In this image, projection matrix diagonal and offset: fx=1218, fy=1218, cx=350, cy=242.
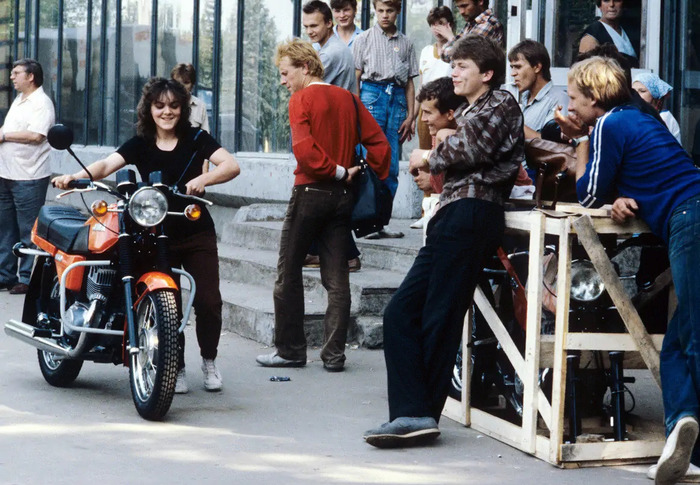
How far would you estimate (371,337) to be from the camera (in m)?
8.66

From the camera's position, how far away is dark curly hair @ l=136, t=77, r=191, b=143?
693 centimetres

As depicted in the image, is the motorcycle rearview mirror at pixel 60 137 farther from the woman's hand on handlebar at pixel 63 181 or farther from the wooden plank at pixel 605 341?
the wooden plank at pixel 605 341

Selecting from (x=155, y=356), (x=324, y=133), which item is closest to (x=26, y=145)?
(x=324, y=133)

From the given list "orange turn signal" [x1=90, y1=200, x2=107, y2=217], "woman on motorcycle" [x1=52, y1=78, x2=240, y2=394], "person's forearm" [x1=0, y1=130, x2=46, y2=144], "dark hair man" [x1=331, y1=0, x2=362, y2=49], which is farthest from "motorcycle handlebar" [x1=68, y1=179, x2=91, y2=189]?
"person's forearm" [x1=0, y1=130, x2=46, y2=144]

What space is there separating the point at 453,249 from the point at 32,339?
264 cm

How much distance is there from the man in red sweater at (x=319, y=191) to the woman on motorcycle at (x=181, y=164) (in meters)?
0.65

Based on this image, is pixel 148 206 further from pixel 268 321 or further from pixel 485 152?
pixel 268 321

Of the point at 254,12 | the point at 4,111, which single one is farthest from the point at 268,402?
the point at 4,111

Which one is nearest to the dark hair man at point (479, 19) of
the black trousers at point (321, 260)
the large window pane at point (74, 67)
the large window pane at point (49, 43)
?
the black trousers at point (321, 260)

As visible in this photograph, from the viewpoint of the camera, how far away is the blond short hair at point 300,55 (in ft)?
25.1

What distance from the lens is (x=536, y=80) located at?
803 cm

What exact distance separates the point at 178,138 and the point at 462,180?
6.38 feet

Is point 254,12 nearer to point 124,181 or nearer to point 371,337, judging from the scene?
point 371,337

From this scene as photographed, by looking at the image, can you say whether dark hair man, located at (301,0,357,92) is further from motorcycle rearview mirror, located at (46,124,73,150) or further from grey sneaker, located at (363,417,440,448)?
grey sneaker, located at (363,417,440,448)
